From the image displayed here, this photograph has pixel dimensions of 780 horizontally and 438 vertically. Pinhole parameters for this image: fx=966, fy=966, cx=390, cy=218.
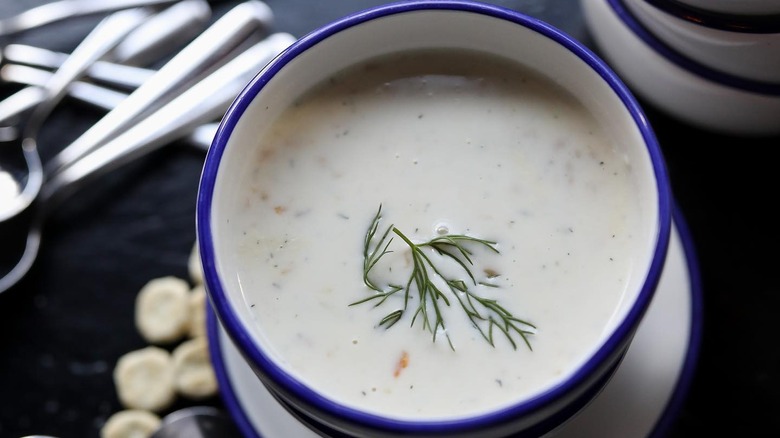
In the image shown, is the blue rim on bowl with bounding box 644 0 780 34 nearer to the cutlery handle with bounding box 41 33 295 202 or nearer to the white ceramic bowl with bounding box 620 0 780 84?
the white ceramic bowl with bounding box 620 0 780 84

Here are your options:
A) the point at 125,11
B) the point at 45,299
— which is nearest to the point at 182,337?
the point at 45,299

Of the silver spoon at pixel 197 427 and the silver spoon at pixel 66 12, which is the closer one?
the silver spoon at pixel 197 427

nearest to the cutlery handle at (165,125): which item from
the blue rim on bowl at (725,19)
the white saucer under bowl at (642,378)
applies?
the white saucer under bowl at (642,378)

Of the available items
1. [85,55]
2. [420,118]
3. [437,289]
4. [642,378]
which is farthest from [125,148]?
[642,378]

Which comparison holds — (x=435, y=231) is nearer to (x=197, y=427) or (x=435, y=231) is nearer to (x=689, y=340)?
(x=689, y=340)

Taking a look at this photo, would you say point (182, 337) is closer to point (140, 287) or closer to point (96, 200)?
point (140, 287)

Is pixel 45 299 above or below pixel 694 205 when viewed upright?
below

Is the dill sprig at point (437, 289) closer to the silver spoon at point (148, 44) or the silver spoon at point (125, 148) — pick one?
the silver spoon at point (125, 148)

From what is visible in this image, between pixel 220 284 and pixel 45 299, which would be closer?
pixel 220 284
